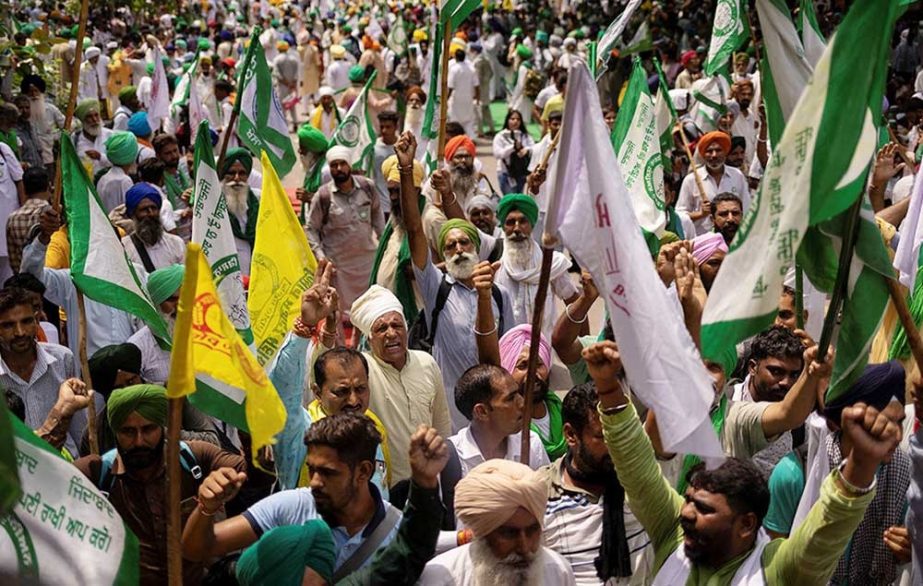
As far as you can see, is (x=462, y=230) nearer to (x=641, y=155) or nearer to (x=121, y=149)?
(x=641, y=155)

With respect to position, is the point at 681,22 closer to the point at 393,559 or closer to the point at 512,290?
the point at 512,290

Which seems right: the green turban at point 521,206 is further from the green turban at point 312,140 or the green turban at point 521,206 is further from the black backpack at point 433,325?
the green turban at point 312,140

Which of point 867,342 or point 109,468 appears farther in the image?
point 109,468

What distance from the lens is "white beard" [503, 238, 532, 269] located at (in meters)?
7.20

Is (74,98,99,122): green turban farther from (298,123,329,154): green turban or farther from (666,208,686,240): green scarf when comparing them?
(666,208,686,240): green scarf

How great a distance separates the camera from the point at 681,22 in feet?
76.0

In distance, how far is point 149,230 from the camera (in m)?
7.81

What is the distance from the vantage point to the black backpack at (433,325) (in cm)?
646

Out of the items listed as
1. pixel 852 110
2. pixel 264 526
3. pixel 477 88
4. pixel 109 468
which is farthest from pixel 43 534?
pixel 477 88

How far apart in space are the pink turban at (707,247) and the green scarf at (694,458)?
206 centimetres

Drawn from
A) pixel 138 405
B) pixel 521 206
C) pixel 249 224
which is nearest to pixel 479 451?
pixel 138 405

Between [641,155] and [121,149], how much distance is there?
203 inches

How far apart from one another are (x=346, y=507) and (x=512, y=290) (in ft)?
11.0

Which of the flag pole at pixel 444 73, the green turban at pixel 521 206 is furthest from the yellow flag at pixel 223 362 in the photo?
A: the green turban at pixel 521 206
